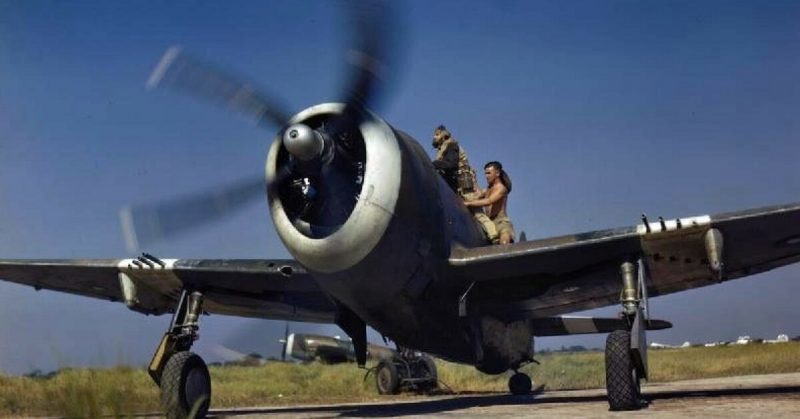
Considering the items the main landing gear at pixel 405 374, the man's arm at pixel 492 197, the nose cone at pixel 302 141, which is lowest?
the main landing gear at pixel 405 374

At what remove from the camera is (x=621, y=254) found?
36.6ft

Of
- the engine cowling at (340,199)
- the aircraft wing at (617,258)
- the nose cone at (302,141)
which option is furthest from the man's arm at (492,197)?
the nose cone at (302,141)

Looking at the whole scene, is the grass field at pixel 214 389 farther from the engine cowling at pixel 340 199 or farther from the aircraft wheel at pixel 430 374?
the engine cowling at pixel 340 199

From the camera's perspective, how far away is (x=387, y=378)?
19.9m

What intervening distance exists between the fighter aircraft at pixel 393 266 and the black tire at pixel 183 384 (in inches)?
0.7

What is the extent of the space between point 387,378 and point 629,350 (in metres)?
10.3

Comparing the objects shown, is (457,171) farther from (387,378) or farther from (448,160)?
(387,378)

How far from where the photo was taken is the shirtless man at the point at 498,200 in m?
12.7

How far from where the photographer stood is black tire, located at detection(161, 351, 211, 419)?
10461mm

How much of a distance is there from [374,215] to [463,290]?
2663 mm

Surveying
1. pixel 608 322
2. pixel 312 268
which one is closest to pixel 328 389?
pixel 608 322

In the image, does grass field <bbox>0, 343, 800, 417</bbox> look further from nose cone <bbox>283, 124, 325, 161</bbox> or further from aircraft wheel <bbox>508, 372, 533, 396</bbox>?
nose cone <bbox>283, 124, 325, 161</bbox>

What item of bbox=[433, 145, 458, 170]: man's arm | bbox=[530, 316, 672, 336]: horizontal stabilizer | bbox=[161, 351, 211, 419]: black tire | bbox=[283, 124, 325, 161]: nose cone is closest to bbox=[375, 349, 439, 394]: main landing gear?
bbox=[530, 316, 672, 336]: horizontal stabilizer

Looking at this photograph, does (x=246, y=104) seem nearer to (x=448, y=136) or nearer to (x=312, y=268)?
(x=312, y=268)
